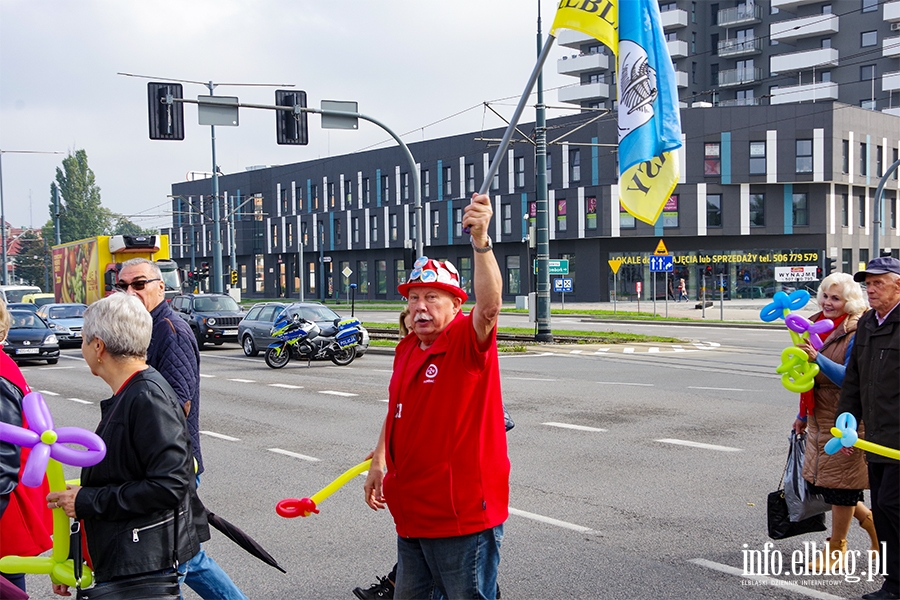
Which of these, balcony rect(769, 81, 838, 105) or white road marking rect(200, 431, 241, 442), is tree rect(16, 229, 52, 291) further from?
white road marking rect(200, 431, 241, 442)

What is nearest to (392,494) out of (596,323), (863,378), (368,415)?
(863,378)

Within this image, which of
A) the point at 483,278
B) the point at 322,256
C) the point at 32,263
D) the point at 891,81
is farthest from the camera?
the point at 32,263

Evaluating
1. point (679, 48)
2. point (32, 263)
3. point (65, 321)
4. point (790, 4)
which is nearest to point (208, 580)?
point (65, 321)

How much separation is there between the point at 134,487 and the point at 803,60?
7465cm

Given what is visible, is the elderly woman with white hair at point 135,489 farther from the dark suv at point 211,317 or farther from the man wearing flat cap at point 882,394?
the dark suv at point 211,317

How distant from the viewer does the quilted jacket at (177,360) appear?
4902 millimetres

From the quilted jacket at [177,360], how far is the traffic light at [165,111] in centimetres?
1420

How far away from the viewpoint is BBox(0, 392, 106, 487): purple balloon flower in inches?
117

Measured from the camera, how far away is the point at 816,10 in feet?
227

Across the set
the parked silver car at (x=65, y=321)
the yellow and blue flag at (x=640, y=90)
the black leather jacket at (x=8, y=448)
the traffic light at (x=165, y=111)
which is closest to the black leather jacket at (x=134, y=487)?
the black leather jacket at (x=8, y=448)

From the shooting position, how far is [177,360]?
4918mm

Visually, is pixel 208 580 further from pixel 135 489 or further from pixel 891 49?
pixel 891 49

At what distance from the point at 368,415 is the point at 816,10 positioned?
68894mm

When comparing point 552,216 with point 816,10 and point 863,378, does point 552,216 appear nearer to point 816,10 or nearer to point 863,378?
point 816,10
